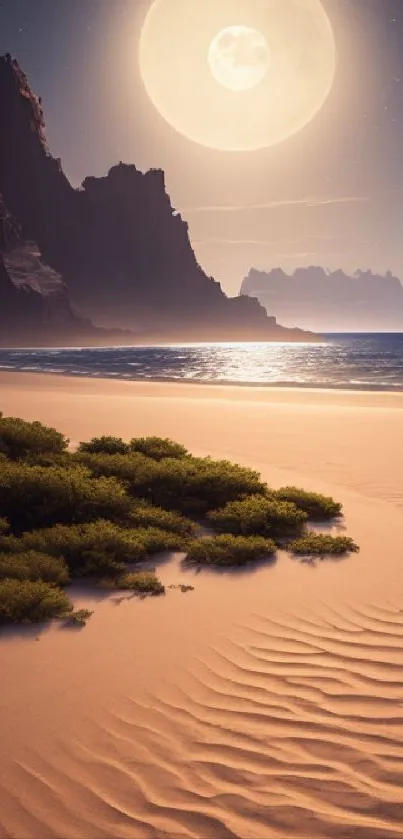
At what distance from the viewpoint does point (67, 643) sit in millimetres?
6012

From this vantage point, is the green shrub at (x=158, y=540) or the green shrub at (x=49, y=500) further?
the green shrub at (x=49, y=500)

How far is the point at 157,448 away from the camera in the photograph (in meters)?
12.8

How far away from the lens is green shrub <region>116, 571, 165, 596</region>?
24.1 feet

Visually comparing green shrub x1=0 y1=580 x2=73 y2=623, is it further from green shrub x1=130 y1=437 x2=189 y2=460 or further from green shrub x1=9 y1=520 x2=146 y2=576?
green shrub x1=130 y1=437 x2=189 y2=460

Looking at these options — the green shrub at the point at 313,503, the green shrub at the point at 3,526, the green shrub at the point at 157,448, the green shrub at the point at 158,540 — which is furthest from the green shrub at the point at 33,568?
the green shrub at the point at 157,448

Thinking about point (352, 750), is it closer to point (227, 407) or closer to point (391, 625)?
point (391, 625)

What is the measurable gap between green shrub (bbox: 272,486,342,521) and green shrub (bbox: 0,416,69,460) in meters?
4.38

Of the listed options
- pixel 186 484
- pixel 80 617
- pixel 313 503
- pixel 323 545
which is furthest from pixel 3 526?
pixel 313 503

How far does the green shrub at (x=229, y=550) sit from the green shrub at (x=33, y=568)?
182 cm

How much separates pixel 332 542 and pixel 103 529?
3274 mm

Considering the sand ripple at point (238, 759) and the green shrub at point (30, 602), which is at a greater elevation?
the green shrub at point (30, 602)

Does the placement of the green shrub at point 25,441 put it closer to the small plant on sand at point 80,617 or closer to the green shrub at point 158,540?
the green shrub at point 158,540

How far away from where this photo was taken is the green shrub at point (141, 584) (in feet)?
24.1

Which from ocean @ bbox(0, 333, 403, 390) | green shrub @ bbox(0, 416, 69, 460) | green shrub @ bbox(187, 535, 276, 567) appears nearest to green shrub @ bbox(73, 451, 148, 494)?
green shrub @ bbox(0, 416, 69, 460)
